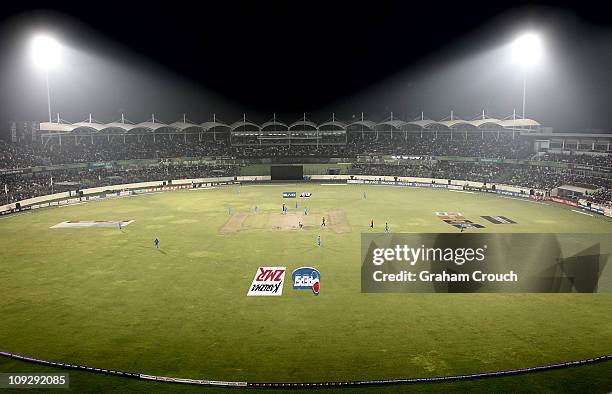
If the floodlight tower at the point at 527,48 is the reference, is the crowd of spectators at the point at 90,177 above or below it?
below

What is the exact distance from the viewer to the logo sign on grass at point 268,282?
32750 mm

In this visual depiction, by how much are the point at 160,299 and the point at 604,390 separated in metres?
26.6

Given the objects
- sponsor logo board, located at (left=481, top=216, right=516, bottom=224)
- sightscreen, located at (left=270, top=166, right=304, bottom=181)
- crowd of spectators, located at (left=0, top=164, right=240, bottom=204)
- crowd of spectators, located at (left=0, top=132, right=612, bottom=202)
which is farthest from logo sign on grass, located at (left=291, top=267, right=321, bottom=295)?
sightscreen, located at (left=270, top=166, right=304, bottom=181)

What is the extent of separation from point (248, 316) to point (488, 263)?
23.5 m

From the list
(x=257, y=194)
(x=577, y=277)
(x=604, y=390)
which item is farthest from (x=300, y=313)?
(x=257, y=194)

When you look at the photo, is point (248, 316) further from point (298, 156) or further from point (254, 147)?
point (254, 147)

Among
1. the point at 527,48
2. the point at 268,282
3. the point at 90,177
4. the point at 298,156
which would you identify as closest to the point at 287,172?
the point at 298,156

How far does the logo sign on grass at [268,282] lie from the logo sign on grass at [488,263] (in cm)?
651

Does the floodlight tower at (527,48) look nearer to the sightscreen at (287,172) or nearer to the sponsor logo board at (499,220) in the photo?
the sponsor logo board at (499,220)

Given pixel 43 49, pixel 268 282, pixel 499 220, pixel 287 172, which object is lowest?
pixel 268 282

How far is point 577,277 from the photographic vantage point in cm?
3500

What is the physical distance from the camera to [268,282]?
34.7 metres

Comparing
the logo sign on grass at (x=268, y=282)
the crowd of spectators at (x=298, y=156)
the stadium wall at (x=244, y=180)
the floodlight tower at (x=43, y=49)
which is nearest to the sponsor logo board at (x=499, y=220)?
the stadium wall at (x=244, y=180)

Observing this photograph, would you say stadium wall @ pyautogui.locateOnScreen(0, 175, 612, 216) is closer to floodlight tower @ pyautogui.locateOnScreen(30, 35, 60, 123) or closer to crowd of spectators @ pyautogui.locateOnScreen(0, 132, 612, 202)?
crowd of spectators @ pyautogui.locateOnScreen(0, 132, 612, 202)
